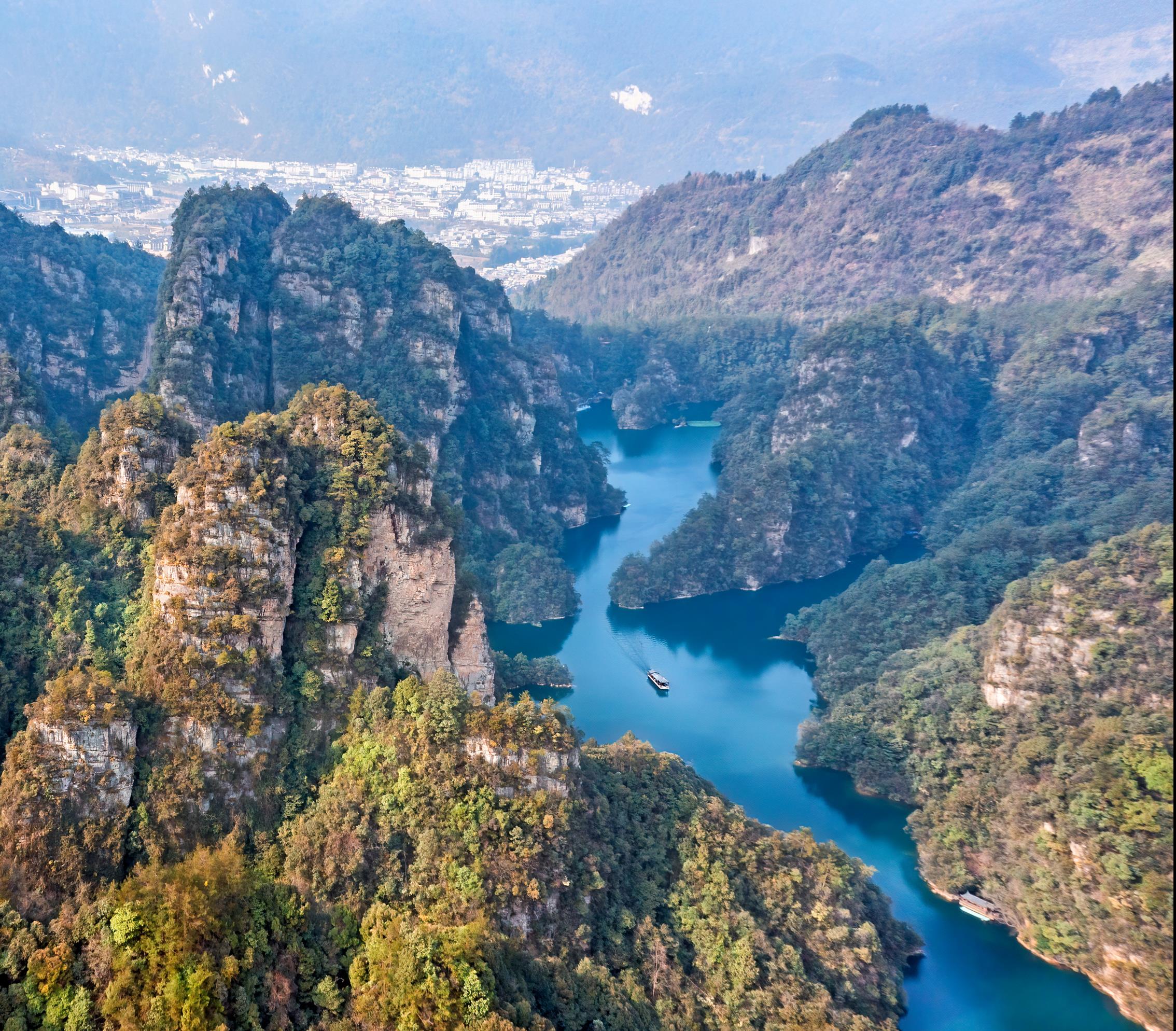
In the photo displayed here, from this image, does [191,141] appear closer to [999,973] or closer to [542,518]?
[542,518]

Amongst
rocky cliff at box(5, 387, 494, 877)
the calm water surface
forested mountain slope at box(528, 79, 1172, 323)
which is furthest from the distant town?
rocky cliff at box(5, 387, 494, 877)

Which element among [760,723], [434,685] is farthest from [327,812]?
[760,723]

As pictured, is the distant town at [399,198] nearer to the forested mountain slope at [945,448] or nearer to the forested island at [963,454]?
the forested island at [963,454]

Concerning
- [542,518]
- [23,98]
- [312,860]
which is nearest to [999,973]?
[312,860]

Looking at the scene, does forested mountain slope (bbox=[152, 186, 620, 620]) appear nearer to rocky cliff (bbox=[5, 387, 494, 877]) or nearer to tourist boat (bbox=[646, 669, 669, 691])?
tourist boat (bbox=[646, 669, 669, 691])

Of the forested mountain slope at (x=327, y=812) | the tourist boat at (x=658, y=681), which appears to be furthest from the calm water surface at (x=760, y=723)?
the forested mountain slope at (x=327, y=812)

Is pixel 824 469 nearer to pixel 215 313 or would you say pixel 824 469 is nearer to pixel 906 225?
pixel 215 313
